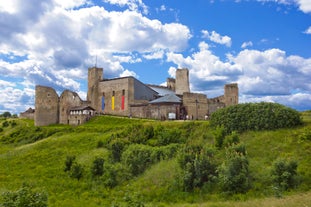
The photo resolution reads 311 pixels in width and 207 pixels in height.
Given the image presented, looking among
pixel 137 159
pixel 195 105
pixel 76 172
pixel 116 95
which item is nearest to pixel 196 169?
pixel 137 159

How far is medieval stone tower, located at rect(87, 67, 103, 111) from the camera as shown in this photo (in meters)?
58.5

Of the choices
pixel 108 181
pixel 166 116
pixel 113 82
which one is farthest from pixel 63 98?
pixel 108 181

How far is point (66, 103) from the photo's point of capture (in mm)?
51625

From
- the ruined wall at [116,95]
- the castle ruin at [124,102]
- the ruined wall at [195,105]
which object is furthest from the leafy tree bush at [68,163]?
the ruined wall at [116,95]

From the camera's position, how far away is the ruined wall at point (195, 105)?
40.0 metres

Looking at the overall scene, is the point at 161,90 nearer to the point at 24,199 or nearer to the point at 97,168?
the point at 97,168

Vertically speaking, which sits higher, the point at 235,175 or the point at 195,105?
the point at 195,105

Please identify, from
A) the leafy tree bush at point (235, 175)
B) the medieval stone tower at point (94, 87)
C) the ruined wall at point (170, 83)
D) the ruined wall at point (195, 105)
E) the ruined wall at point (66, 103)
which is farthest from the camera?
the ruined wall at point (170, 83)

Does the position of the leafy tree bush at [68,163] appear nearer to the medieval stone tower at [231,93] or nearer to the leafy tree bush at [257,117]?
the leafy tree bush at [257,117]

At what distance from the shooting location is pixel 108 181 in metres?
19.2

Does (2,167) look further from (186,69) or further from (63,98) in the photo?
(186,69)

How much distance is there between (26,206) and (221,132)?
565 inches

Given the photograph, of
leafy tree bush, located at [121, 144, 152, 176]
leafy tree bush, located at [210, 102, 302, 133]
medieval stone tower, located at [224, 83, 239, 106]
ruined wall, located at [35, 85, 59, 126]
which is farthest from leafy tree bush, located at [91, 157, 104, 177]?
ruined wall, located at [35, 85, 59, 126]

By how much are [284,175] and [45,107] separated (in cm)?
4419
